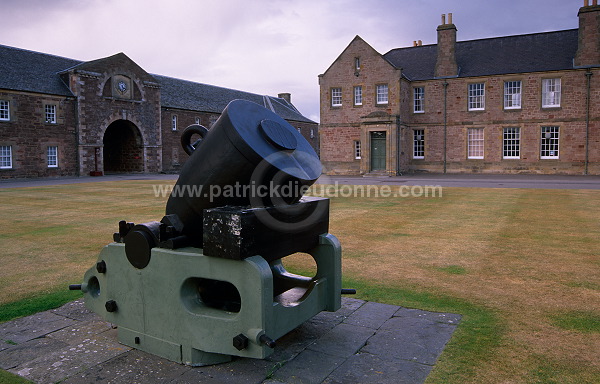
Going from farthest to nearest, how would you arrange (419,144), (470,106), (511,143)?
(419,144)
(470,106)
(511,143)

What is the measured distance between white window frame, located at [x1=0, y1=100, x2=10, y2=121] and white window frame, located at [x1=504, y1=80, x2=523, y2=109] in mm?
31350

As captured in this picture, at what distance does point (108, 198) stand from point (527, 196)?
1408 cm

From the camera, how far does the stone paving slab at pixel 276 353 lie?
10.1 feet

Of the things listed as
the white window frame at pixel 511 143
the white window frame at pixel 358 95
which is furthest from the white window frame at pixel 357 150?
the white window frame at pixel 511 143

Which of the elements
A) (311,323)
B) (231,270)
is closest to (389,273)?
(311,323)

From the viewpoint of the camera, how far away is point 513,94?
30.1 m

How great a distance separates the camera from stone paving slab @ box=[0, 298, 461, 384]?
309cm

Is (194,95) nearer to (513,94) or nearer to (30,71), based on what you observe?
(30,71)

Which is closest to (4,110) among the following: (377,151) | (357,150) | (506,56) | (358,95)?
(358,95)

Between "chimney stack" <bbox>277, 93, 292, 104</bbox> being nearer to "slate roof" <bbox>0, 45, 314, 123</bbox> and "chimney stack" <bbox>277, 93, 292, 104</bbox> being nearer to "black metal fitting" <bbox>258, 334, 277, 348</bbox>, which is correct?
"slate roof" <bbox>0, 45, 314, 123</bbox>

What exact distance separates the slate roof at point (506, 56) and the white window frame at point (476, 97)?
2.58 feet

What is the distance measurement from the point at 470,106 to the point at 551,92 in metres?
4.86

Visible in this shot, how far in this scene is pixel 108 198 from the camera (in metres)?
15.6

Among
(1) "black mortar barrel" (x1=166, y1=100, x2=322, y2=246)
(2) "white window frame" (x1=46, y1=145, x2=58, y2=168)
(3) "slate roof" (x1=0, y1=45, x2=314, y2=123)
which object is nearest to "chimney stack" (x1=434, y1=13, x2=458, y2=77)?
(3) "slate roof" (x1=0, y1=45, x2=314, y2=123)
